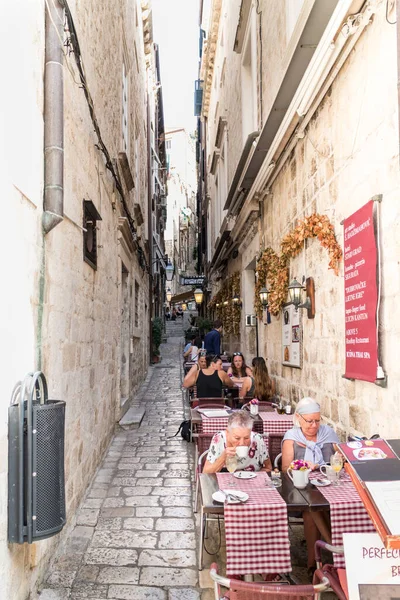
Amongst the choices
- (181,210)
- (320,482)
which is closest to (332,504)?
(320,482)

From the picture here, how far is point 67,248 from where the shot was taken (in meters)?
4.23

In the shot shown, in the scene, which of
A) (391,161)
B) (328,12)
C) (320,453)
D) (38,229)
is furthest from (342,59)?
(320,453)

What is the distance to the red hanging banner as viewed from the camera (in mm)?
3584

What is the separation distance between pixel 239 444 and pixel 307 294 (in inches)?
93.5

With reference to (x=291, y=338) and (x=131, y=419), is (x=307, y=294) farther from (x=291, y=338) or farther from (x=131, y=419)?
(x=131, y=419)

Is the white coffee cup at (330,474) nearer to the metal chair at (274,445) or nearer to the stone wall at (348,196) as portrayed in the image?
the stone wall at (348,196)

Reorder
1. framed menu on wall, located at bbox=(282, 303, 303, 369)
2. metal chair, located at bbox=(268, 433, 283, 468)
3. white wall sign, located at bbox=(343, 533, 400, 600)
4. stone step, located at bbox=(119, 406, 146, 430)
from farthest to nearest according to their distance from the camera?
stone step, located at bbox=(119, 406, 146, 430) → framed menu on wall, located at bbox=(282, 303, 303, 369) → metal chair, located at bbox=(268, 433, 283, 468) → white wall sign, located at bbox=(343, 533, 400, 600)

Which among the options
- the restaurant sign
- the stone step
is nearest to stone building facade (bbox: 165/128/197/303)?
the restaurant sign

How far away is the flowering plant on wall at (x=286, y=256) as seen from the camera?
463cm

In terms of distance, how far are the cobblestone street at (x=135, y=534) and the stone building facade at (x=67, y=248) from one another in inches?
7.4

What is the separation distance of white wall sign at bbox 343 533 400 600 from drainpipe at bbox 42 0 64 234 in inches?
107

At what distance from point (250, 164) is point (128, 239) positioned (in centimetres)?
302

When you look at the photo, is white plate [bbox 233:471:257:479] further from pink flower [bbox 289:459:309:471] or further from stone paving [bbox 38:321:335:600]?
stone paving [bbox 38:321:335:600]

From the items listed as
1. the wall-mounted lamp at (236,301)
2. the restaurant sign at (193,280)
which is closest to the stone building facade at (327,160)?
the wall-mounted lamp at (236,301)
